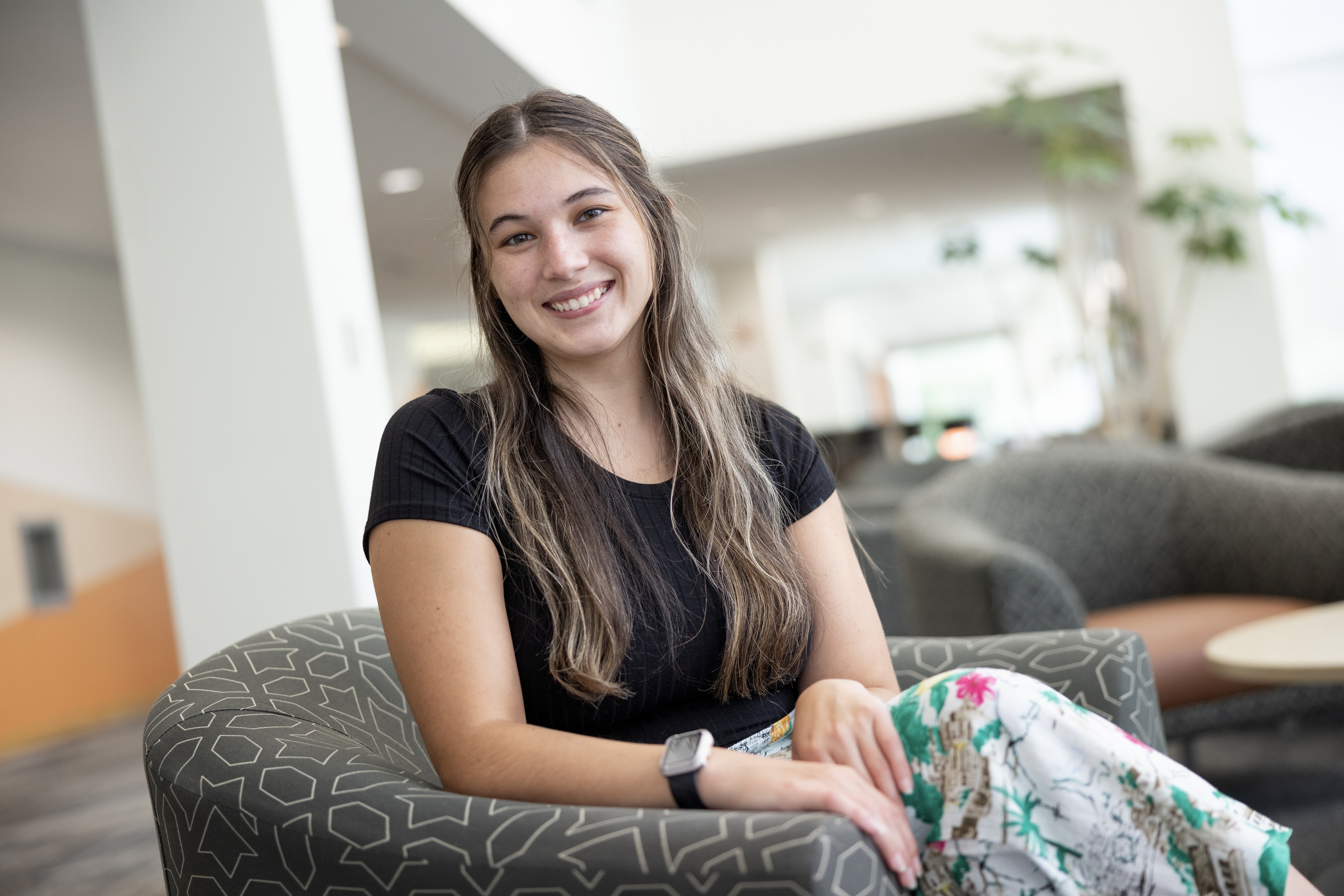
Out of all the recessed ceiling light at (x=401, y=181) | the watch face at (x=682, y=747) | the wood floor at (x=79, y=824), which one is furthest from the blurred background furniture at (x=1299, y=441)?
the recessed ceiling light at (x=401, y=181)

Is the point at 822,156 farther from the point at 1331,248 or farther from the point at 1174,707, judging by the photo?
the point at 1174,707

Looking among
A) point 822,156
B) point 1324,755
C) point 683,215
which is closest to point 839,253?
point 822,156

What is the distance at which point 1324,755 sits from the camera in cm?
282

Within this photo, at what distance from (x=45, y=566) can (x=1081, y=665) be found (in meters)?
6.99

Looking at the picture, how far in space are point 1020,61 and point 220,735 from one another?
5.86 meters

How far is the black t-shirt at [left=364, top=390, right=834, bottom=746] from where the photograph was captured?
1.17 meters

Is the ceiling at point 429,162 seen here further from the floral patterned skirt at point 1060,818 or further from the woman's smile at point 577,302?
the floral patterned skirt at point 1060,818

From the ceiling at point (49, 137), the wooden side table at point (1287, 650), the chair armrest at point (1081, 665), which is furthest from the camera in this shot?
the ceiling at point (49, 137)

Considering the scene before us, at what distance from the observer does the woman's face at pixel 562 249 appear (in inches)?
51.0

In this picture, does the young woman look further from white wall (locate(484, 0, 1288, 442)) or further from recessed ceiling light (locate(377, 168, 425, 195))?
recessed ceiling light (locate(377, 168, 425, 195))

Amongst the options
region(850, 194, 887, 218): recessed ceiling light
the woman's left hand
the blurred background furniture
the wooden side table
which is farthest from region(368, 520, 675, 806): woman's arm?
region(850, 194, 887, 218): recessed ceiling light

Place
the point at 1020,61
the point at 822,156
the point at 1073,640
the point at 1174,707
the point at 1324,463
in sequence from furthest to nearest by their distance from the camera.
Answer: the point at 822,156 → the point at 1020,61 → the point at 1324,463 → the point at 1174,707 → the point at 1073,640

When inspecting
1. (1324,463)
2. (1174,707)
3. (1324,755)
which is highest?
(1324,463)

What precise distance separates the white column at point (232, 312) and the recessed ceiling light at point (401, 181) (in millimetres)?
3958
